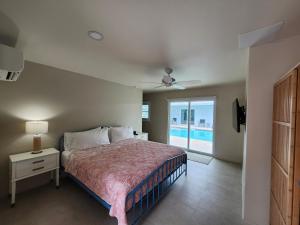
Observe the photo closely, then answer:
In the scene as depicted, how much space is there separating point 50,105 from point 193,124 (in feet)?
14.9

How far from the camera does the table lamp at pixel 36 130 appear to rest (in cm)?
234

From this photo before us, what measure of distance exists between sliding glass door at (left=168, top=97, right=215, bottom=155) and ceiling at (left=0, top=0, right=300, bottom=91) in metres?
2.53

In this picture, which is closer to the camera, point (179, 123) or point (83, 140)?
point (83, 140)

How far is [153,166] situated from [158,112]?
158 inches

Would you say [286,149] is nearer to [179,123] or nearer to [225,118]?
[225,118]

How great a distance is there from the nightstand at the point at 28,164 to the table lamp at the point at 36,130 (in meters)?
0.13

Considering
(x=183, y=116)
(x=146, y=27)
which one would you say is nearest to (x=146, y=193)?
(x=146, y=27)

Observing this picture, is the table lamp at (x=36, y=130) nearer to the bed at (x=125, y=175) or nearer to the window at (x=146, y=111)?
the bed at (x=125, y=175)

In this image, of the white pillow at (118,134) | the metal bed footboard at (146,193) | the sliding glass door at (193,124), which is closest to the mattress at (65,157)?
→ the metal bed footboard at (146,193)

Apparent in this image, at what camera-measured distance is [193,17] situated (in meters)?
1.30

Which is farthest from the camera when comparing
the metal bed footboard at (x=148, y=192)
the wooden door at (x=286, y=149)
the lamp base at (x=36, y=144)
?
the lamp base at (x=36, y=144)

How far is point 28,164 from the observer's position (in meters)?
2.19

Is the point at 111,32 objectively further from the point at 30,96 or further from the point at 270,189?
the point at 270,189

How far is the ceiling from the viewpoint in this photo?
1.18 meters
